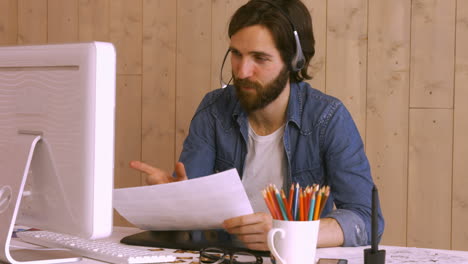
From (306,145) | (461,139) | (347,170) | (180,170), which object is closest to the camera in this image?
(180,170)

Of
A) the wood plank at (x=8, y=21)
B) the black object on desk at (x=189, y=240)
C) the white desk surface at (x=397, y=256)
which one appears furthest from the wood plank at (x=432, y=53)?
the wood plank at (x=8, y=21)

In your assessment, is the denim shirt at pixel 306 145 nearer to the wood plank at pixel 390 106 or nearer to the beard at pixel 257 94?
the beard at pixel 257 94

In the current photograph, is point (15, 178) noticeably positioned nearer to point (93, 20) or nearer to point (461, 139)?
point (461, 139)

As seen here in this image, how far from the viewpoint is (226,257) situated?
1214mm

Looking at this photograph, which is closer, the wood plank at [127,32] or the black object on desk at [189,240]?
the black object on desk at [189,240]

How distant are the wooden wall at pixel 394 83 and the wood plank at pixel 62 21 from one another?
0.47 metres

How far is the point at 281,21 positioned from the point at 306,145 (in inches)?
14.9

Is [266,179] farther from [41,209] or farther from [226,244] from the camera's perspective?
[41,209]

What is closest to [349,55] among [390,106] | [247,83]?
[390,106]

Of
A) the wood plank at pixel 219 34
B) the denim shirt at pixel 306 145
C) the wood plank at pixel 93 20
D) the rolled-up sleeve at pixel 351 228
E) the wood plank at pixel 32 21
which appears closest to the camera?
the rolled-up sleeve at pixel 351 228

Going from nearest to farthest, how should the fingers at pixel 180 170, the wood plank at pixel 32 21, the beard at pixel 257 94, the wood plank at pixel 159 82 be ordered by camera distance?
the fingers at pixel 180 170 → the beard at pixel 257 94 → the wood plank at pixel 159 82 → the wood plank at pixel 32 21

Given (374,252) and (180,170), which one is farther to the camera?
(180,170)

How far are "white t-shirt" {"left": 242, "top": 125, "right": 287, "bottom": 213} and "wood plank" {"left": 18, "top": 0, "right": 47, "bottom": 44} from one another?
1.57m

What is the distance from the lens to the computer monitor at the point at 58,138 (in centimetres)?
100
